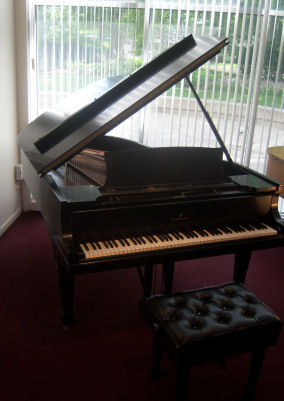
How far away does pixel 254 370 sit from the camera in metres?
2.20

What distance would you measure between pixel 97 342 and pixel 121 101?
1.42 meters

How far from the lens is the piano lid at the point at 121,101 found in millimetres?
2248

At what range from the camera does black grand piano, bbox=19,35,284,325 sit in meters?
2.27

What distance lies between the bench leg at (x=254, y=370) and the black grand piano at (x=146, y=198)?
574 millimetres

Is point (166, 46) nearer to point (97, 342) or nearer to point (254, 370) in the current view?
point (97, 342)

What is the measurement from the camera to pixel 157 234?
245 centimetres

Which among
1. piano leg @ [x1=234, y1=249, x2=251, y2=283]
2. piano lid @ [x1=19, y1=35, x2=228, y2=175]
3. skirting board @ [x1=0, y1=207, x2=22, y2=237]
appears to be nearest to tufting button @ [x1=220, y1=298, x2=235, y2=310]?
piano leg @ [x1=234, y1=249, x2=251, y2=283]

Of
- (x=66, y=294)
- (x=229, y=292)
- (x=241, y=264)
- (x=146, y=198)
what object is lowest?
(x=66, y=294)

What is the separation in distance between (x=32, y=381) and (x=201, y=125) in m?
2.90

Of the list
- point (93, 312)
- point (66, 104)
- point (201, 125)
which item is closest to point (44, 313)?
point (93, 312)

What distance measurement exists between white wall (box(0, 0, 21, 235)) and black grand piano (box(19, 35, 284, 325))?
4.54ft

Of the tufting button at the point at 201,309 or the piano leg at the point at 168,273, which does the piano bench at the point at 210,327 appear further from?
the piano leg at the point at 168,273

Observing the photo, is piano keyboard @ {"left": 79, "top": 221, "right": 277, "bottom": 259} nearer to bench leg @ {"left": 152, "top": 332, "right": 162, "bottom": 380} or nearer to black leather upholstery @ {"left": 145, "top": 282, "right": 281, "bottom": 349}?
black leather upholstery @ {"left": 145, "top": 282, "right": 281, "bottom": 349}

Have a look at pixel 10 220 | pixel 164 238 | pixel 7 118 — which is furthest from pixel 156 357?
pixel 7 118
